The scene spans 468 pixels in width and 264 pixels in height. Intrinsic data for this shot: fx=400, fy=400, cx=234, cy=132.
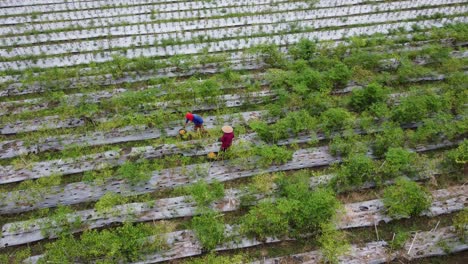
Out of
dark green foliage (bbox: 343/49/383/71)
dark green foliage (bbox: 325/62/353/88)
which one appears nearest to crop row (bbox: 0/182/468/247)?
dark green foliage (bbox: 325/62/353/88)

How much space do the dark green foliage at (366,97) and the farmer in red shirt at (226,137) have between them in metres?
3.06

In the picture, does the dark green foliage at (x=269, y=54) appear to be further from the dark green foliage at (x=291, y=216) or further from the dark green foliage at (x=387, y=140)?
the dark green foliage at (x=291, y=216)

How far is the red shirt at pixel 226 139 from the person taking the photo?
7.49 meters

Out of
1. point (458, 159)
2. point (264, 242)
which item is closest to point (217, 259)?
point (264, 242)

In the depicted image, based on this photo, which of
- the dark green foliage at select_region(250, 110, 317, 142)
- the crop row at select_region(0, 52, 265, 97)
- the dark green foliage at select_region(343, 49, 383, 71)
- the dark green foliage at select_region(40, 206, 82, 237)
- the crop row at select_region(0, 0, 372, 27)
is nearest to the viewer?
the dark green foliage at select_region(40, 206, 82, 237)

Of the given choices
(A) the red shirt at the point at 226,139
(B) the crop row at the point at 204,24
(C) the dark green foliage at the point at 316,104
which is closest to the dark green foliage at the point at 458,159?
(C) the dark green foliage at the point at 316,104

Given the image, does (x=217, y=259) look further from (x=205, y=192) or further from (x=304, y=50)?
(x=304, y=50)

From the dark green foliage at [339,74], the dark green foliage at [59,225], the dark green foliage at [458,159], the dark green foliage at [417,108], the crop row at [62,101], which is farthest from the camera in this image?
the dark green foliage at [339,74]

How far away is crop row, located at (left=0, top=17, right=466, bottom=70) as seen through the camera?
972 cm

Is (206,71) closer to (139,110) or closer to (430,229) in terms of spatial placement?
(139,110)

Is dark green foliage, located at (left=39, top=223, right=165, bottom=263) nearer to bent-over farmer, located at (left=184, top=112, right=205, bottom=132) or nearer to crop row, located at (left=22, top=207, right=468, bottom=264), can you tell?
crop row, located at (left=22, top=207, right=468, bottom=264)

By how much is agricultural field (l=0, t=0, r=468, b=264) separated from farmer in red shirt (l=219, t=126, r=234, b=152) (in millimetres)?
230

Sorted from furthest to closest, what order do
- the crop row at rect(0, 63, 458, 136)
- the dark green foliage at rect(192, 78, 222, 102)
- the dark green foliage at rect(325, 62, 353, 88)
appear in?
the dark green foliage at rect(325, 62, 353, 88)
the dark green foliage at rect(192, 78, 222, 102)
the crop row at rect(0, 63, 458, 136)

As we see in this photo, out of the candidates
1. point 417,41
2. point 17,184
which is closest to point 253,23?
point 417,41
